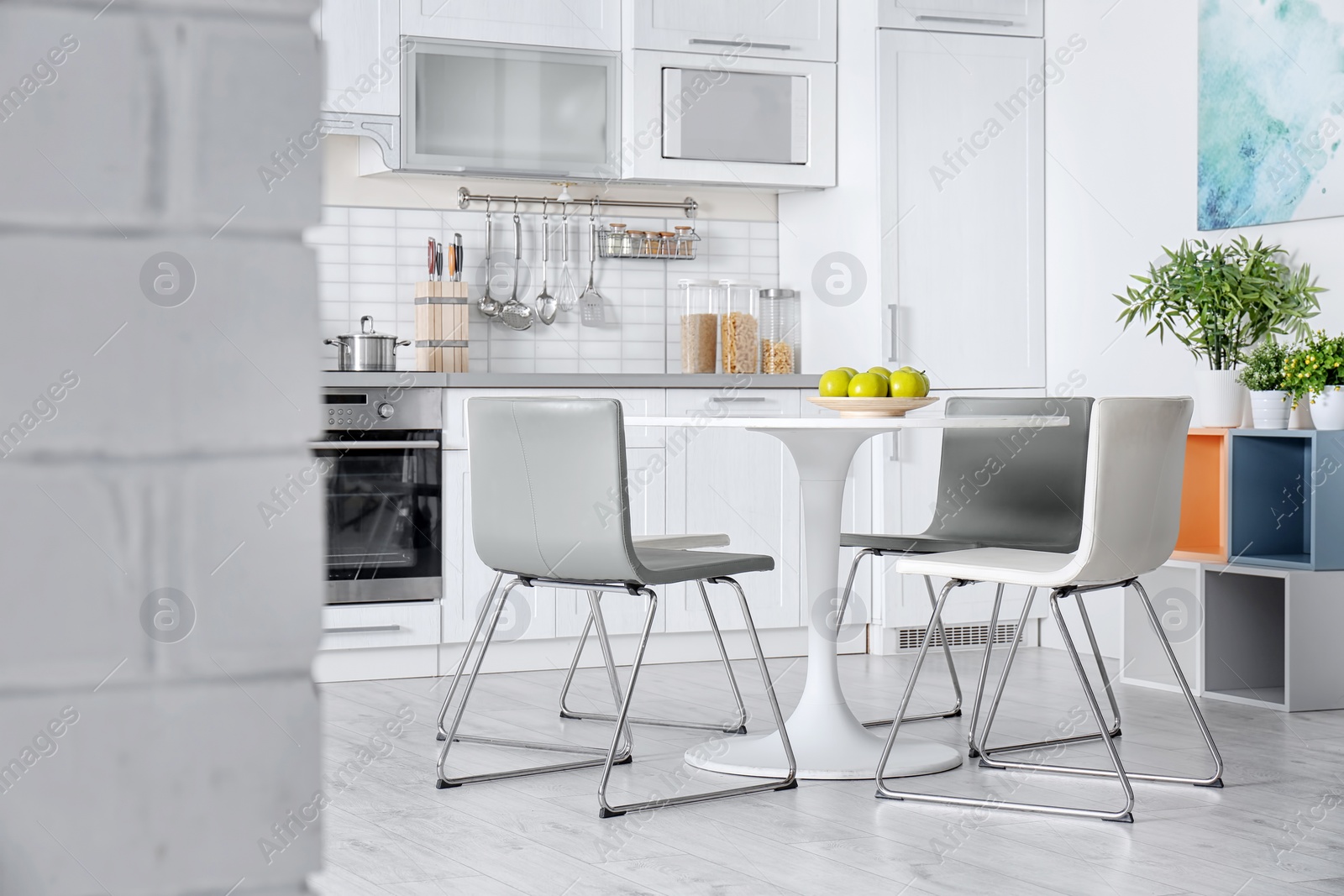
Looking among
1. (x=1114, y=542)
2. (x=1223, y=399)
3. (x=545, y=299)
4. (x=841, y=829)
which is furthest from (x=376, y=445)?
(x=1223, y=399)

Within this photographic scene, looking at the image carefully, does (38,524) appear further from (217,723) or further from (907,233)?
(907,233)

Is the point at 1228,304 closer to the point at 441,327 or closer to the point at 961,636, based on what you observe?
the point at 961,636

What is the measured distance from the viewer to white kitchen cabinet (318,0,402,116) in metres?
4.35

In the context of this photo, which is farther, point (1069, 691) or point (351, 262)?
point (351, 262)

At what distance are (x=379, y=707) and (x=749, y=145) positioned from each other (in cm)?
221

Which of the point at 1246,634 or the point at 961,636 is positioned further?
the point at 961,636

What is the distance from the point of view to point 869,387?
297 cm

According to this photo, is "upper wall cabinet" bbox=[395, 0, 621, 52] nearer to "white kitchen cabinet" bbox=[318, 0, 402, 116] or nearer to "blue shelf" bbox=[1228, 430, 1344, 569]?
"white kitchen cabinet" bbox=[318, 0, 402, 116]

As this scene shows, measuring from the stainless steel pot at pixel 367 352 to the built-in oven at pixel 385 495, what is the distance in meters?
0.16

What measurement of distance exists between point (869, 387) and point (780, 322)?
2.25 meters

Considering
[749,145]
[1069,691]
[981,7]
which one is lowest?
[1069,691]

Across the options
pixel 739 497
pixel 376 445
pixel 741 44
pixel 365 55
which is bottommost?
pixel 739 497

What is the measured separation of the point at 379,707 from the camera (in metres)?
3.89

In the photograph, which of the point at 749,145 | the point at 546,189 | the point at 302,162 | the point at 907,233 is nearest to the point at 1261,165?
the point at 907,233
